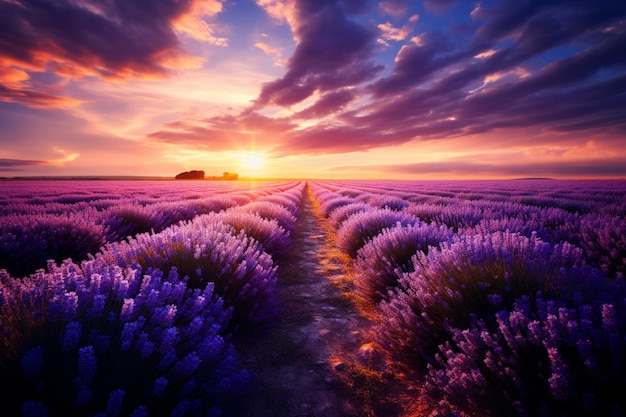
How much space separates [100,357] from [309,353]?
5.42ft

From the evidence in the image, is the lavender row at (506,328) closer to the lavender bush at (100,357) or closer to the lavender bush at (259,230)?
the lavender bush at (100,357)

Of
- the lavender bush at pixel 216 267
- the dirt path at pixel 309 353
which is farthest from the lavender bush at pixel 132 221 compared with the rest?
the dirt path at pixel 309 353

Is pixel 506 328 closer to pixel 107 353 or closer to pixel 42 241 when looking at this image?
pixel 107 353

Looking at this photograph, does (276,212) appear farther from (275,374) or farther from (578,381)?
(578,381)

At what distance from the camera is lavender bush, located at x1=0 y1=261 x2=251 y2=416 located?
105 centimetres

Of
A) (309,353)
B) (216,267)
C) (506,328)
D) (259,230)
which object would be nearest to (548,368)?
(506,328)

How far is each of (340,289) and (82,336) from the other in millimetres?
3201

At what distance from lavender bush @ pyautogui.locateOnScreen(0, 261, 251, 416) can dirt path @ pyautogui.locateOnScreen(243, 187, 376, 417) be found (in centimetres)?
52

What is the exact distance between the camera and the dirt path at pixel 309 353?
6.10 ft

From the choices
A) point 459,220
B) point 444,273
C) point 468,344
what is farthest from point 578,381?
point 459,220

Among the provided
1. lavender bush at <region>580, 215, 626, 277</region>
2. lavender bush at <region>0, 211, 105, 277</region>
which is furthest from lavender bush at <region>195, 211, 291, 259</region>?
lavender bush at <region>580, 215, 626, 277</region>

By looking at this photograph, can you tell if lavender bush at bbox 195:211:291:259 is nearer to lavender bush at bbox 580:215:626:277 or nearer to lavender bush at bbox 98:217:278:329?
lavender bush at bbox 98:217:278:329

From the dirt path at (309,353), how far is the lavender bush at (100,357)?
515mm

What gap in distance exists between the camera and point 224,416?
1479 millimetres
